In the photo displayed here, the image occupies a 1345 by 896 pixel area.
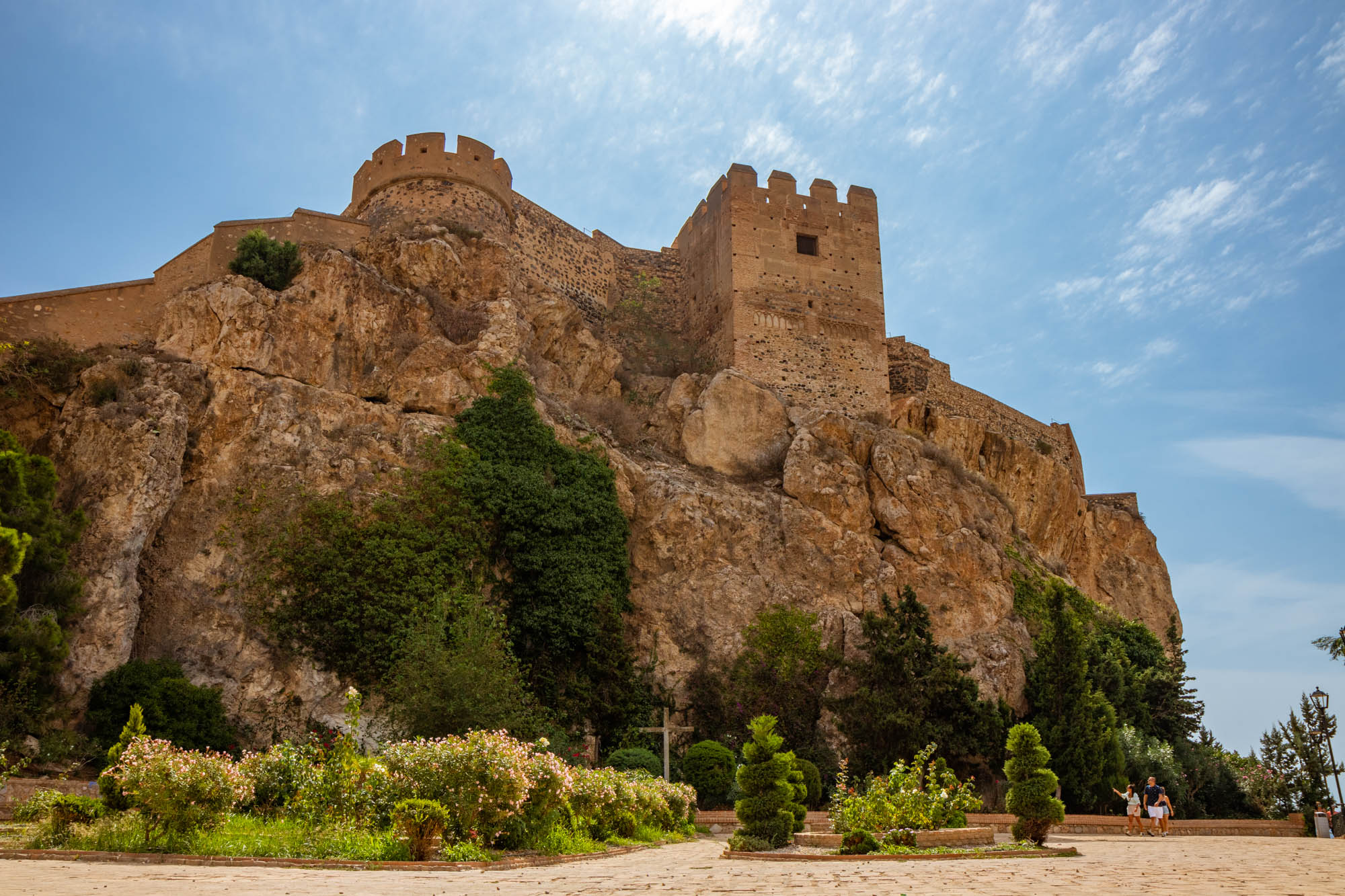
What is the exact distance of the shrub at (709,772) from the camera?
62.1ft

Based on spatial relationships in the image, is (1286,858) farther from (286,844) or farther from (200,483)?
(200,483)

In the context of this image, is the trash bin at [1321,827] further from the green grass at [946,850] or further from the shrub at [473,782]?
the shrub at [473,782]

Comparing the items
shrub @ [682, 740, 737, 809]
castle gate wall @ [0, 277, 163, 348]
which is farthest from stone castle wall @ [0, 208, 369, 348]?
shrub @ [682, 740, 737, 809]

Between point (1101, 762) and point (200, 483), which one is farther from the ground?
point (200, 483)

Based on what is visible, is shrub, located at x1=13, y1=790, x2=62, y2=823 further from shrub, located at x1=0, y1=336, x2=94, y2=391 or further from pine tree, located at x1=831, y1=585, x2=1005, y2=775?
→ pine tree, located at x1=831, y1=585, x2=1005, y2=775

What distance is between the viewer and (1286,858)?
11312 mm

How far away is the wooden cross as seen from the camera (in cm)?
1966

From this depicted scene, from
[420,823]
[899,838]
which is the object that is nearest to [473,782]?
[420,823]

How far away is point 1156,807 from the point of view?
17.3 meters

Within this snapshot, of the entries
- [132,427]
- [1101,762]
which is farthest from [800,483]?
[132,427]

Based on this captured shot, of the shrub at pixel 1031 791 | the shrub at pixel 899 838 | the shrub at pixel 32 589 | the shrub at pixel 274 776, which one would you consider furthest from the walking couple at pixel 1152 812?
the shrub at pixel 32 589

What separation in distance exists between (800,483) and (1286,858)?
634 inches

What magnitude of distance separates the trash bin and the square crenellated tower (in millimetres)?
15424

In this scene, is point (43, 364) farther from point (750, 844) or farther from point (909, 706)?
point (909, 706)
